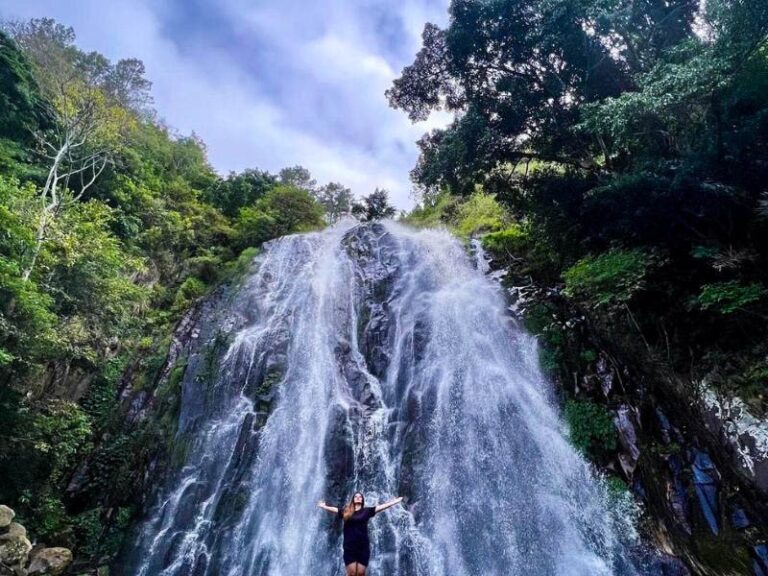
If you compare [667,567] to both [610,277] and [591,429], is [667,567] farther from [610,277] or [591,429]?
[610,277]

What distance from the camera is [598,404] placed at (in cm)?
870

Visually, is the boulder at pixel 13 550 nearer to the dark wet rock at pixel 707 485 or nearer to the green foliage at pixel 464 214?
the dark wet rock at pixel 707 485

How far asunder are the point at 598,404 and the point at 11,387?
12687mm

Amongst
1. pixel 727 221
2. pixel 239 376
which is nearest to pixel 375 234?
pixel 239 376

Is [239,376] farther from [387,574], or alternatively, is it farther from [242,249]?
[242,249]

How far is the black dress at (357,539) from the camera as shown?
4888 millimetres

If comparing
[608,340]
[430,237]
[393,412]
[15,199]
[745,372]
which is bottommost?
[745,372]

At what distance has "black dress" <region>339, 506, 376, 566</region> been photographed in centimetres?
489

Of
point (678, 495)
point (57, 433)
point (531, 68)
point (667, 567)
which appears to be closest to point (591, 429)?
point (678, 495)

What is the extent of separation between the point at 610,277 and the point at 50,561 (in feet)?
39.7

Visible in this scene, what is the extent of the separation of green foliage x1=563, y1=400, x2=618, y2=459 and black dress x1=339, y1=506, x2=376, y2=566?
16.5ft

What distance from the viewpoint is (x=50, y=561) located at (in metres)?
8.54

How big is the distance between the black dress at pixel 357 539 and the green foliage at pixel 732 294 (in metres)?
6.10

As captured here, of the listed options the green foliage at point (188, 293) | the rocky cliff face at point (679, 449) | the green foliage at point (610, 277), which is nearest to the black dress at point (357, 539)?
the rocky cliff face at point (679, 449)
